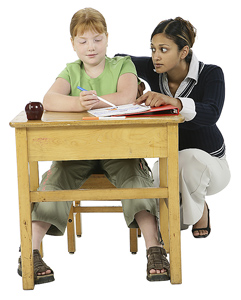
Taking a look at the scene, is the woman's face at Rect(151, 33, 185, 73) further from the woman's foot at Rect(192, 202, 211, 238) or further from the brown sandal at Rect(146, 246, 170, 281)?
the brown sandal at Rect(146, 246, 170, 281)

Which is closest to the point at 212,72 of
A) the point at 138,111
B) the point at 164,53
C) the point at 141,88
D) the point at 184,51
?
the point at 184,51

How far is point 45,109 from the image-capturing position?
3.54m

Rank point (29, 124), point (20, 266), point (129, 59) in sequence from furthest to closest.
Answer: point (129, 59), point (20, 266), point (29, 124)

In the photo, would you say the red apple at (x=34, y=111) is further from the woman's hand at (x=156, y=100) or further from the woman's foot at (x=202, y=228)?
the woman's foot at (x=202, y=228)

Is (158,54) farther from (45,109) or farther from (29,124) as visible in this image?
(29,124)

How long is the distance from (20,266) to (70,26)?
128 cm

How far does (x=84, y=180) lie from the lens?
369 centimetres

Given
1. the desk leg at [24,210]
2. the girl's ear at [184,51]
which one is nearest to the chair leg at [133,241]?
the desk leg at [24,210]

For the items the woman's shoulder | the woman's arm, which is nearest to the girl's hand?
the woman's arm

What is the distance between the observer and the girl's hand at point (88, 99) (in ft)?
11.1

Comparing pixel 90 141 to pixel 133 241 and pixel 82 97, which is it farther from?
pixel 133 241

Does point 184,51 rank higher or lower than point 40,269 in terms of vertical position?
higher

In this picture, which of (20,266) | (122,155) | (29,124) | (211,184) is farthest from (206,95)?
(20,266)

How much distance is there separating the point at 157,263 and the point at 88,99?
0.88m
